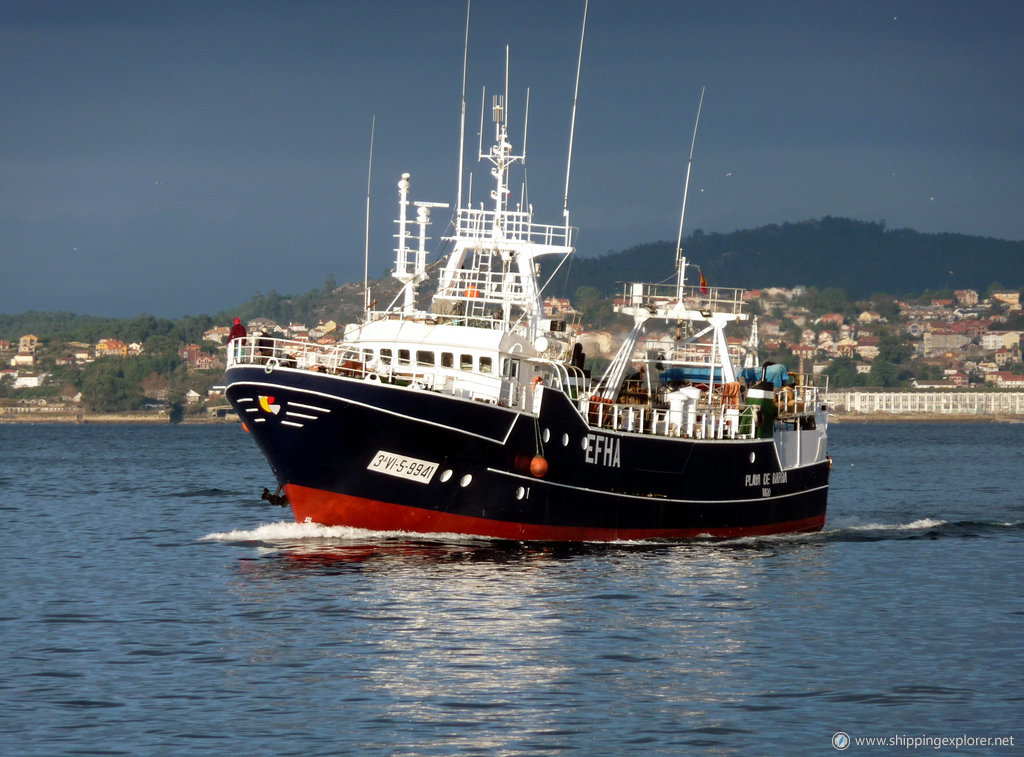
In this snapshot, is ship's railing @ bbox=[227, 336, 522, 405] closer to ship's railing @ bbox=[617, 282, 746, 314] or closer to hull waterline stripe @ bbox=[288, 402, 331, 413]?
hull waterline stripe @ bbox=[288, 402, 331, 413]

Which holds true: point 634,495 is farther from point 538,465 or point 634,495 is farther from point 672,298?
point 672,298

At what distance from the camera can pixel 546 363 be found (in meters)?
38.9

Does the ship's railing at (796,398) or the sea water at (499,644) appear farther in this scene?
the ship's railing at (796,398)

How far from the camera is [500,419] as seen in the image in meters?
34.5

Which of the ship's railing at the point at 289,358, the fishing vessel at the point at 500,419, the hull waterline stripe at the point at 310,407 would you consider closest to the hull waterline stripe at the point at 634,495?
the fishing vessel at the point at 500,419

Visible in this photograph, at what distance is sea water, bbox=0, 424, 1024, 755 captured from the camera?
67.2 feet

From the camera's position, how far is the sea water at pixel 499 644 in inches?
806

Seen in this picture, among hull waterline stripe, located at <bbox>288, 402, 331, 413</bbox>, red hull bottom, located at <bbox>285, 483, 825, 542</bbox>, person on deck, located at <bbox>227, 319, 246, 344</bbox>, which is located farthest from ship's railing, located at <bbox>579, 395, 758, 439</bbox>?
person on deck, located at <bbox>227, 319, 246, 344</bbox>

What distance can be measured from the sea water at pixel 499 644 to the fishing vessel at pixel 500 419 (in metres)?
1.05

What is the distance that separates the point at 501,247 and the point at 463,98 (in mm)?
4555

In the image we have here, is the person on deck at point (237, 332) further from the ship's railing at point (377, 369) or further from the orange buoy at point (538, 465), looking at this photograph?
the orange buoy at point (538, 465)
